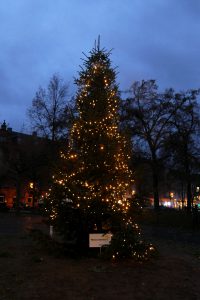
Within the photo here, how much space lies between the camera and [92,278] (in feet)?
36.7

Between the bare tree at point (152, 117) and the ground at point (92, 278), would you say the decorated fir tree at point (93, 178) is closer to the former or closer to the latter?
the ground at point (92, 278)

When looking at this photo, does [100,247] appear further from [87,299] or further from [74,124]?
[87,299]

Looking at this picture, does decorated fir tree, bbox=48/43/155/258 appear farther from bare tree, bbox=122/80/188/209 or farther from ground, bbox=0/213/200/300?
bare tree, bbox=122/80/188/209

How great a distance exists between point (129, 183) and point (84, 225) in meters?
1.82

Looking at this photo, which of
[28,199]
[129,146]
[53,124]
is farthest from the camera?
[28,199]

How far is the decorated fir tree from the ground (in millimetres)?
1273

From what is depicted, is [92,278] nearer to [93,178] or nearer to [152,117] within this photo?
[93,178]

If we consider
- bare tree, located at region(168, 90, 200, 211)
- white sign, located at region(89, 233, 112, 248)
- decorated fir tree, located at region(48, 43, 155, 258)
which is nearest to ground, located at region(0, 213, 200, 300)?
white sign, located at region(89, 233, 112, 248)

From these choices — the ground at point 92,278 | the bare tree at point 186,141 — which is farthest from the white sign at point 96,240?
the bare tree at point 186,141

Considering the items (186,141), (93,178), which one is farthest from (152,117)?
(93,178)

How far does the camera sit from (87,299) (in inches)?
359

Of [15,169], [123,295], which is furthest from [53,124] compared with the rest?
[123,295]

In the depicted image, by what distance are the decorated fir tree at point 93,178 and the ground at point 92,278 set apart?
1273mm

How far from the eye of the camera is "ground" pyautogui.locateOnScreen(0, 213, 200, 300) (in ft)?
31.3
